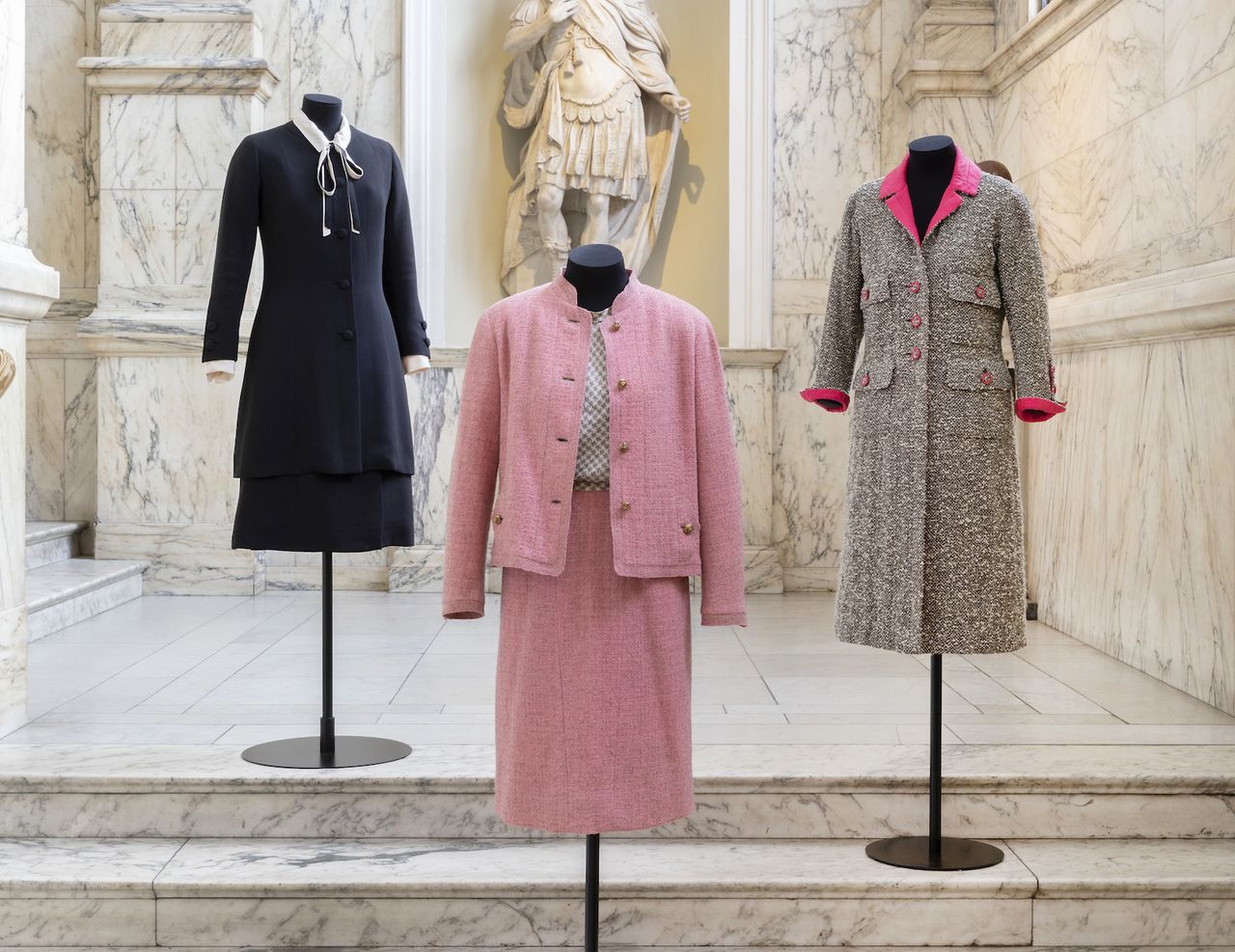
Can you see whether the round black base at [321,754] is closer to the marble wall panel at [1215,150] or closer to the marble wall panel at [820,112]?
the marble wall panel at [1215,150]

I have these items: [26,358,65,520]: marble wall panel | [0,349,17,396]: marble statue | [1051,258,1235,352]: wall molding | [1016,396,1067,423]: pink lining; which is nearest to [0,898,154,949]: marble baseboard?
[0,349,17,396]: marble statue

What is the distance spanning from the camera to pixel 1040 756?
12.0 ft

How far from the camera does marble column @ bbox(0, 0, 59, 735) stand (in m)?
3.99

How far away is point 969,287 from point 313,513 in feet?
5.89

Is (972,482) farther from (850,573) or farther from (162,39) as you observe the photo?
(162,39)

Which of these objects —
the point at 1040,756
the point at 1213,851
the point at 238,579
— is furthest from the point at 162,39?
the point at 1213,851

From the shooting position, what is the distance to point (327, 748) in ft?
12.0

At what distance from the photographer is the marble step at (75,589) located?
18.1ft

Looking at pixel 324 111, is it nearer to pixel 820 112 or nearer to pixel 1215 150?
pixel 1215 150

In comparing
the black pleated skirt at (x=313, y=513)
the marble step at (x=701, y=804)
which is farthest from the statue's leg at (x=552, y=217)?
the marble step at (x=701, y=804)

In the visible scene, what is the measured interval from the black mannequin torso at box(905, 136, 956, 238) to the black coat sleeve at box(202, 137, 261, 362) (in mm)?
1767

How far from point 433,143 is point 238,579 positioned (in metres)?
2.47

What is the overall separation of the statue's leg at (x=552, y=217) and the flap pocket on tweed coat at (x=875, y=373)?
374 cm

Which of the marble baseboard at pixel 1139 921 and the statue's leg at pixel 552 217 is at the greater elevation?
the statue's leg at pixel 552 217
